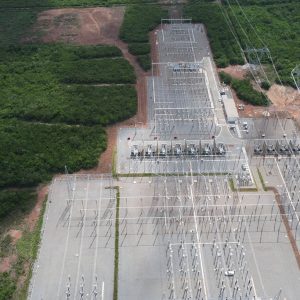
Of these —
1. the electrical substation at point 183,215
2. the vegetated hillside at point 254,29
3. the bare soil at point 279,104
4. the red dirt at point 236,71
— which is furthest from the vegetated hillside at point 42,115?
the vegetated hillside at point 254,29

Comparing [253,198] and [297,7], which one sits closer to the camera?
[253,198]

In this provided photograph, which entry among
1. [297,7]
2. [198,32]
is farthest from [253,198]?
[297,7]

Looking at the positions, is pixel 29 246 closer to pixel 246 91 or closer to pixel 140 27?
pixel 246 91

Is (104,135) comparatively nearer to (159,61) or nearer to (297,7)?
(159,61)

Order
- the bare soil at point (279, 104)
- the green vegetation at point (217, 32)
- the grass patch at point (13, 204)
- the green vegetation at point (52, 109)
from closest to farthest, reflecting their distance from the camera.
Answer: the grass patch at point (13, 204), the green vegetation at point (52, 109), the bare soil at point (279, 104), the green vegetation at point (217, 32)

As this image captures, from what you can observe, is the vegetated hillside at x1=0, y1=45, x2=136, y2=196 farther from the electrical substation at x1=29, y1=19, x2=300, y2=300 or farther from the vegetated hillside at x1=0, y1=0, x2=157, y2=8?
the vegetated hillside at x1=0, y1=0, x2=157, y2=8

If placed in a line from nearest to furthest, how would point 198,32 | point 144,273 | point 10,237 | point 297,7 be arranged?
point 144,273 < point 10,237 < point 198,32 < point 297,7

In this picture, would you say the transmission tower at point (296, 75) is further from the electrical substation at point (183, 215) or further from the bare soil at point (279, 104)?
the electrical substation at point (183, 215)
